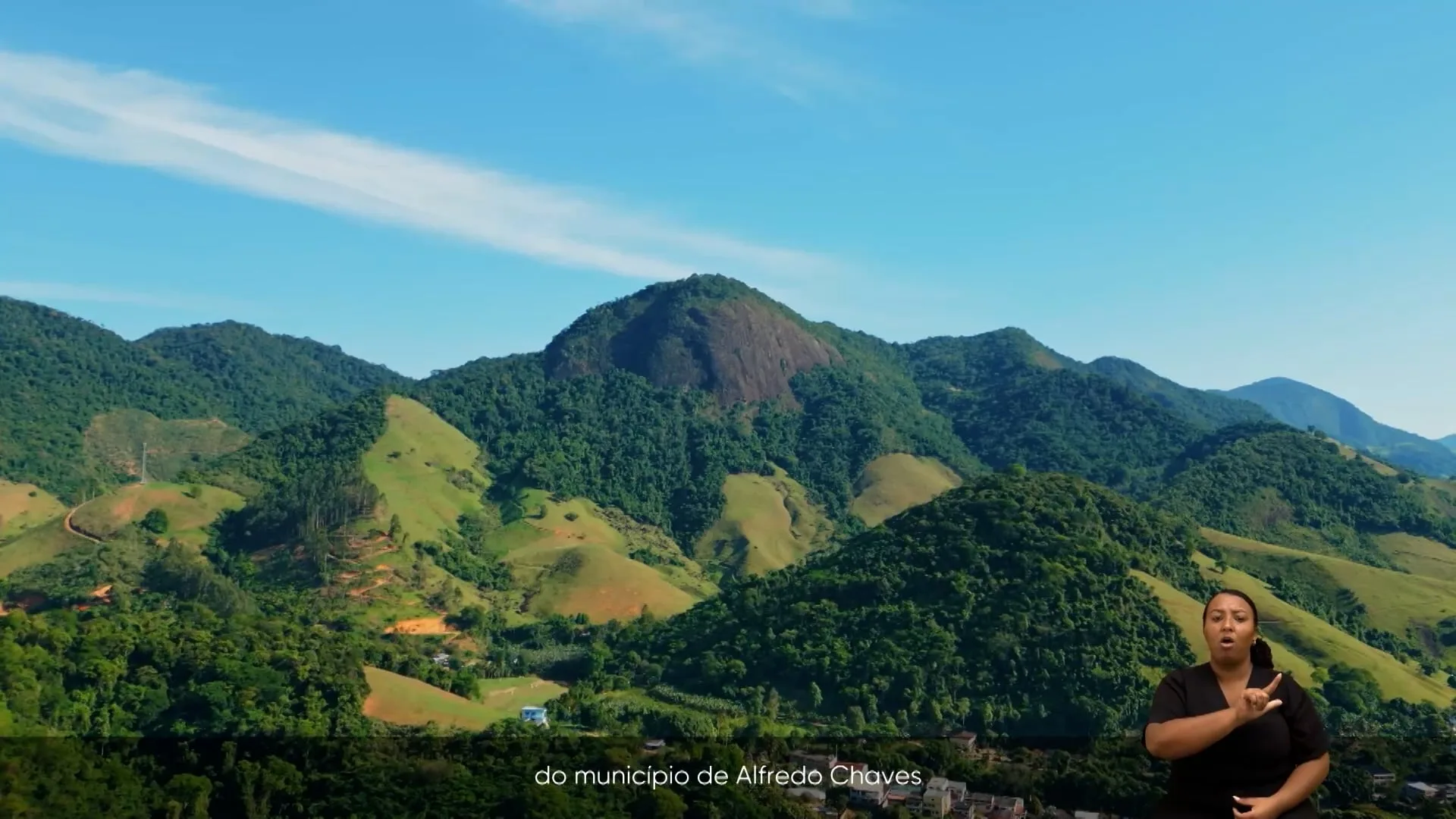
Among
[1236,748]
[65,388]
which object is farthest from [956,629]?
[65,388]

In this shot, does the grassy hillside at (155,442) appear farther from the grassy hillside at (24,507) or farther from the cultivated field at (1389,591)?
the cultivated field at (1389,591)

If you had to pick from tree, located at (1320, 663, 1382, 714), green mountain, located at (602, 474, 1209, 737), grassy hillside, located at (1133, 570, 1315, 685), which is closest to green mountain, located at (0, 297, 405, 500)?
green mountain, located at (602, 474, 1209, 737)

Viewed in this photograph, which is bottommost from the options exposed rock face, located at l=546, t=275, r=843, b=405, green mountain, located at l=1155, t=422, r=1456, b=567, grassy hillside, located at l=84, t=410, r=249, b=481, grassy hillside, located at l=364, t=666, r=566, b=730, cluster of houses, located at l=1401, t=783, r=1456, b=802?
grassy hillside, located at l=364, t=666, r=566, b=730

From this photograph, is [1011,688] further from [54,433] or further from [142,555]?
[54,433]

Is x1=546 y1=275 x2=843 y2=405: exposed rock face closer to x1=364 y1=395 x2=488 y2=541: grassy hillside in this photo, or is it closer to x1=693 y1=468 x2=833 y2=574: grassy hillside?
x1=693 y1=468 x2=833 y2=574: grassy hillside

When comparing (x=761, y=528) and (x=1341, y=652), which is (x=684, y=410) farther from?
(x=1341, y=652)

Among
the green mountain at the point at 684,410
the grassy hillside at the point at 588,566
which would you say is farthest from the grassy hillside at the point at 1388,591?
the green mountain at the point at 684,410

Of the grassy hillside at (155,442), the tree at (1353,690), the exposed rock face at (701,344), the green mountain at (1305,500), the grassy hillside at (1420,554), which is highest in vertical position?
the exposed rock face at (701,344)
